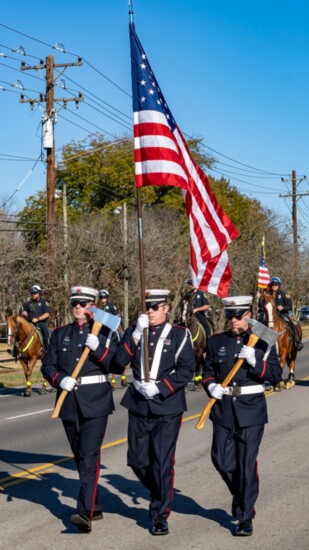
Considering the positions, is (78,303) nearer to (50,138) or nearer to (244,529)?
(244,529)

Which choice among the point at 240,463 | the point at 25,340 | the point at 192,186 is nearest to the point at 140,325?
the point at 240,463

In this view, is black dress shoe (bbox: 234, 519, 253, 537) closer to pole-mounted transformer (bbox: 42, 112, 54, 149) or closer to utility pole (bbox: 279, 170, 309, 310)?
pole-mounted transformer (bbox: 42, 112, 54, 149)

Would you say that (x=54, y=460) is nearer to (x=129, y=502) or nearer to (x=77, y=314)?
(x=129, y=502)

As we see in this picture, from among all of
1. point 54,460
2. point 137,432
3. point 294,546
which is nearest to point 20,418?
point 54,460

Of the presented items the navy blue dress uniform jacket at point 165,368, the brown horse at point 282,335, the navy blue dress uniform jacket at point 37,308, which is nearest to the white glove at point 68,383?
the navy blue dress uniform jacket at point 165,368

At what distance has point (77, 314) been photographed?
8.10 metres

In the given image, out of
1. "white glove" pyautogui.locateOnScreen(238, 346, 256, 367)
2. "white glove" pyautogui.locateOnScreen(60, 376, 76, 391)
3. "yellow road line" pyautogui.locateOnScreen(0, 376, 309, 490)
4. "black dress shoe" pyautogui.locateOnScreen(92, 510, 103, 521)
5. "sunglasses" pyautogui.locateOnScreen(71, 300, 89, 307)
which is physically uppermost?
"sunglasses" pyautogui.locateOnScreen(71, 300, 89, 307)

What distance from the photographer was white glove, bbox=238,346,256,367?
24.5ft

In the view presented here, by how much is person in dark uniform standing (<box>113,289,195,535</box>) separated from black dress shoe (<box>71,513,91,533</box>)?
1.77 feet

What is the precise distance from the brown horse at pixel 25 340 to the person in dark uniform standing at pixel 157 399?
11.7 m

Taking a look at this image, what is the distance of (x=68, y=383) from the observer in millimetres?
7727

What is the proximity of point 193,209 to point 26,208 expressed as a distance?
2082 inches

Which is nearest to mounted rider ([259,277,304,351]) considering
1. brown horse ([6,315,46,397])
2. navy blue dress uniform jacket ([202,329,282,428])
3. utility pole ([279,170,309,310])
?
brown horse ([6,315,46,397])

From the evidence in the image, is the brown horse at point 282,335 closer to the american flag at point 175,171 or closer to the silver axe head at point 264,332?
the american flag at point 175,171
